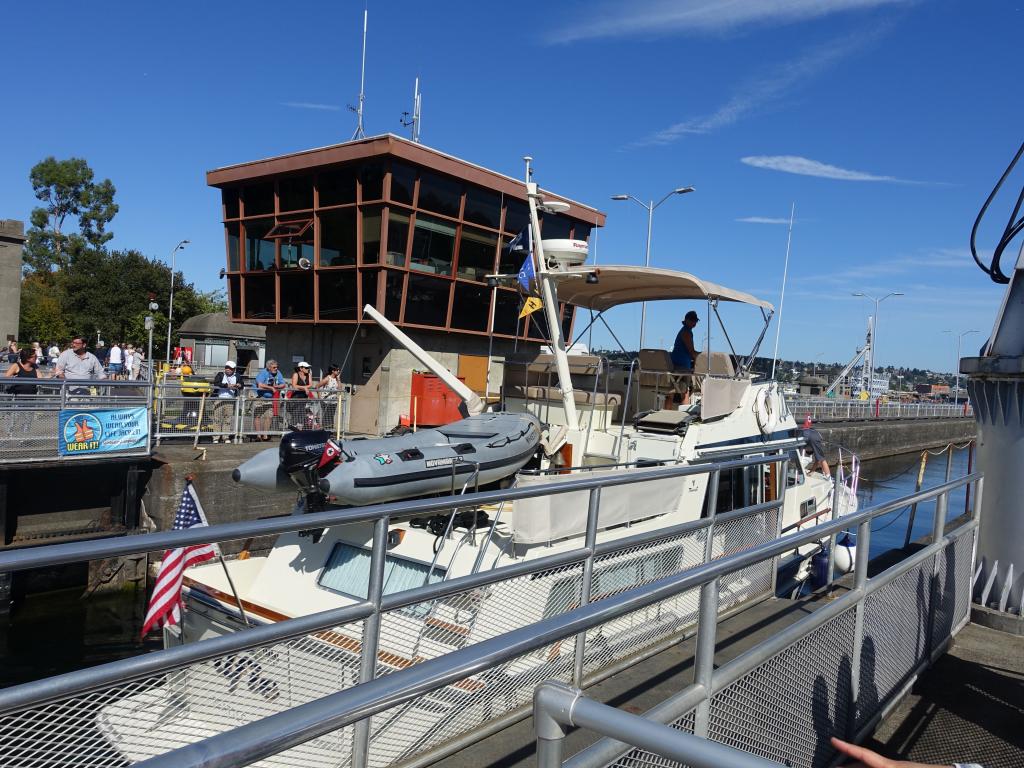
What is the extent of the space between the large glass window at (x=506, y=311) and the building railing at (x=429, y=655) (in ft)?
59.2

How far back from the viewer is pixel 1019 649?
229 inches

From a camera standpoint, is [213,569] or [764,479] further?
[764,479]

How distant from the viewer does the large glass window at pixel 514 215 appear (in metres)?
23.5

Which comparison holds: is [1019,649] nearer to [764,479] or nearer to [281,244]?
[764,479]

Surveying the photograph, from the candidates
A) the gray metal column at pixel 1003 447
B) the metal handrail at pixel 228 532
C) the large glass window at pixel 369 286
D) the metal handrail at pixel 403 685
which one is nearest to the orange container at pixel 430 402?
the large glass window at pixel 369 286

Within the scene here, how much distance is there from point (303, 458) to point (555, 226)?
19.0m

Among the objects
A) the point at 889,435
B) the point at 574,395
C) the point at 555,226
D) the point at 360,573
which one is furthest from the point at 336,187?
the point at 889,435

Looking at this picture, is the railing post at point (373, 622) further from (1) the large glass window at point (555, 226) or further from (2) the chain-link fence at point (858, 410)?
(2) the chain-link fence at point (858, 410)

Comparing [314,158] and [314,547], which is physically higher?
[314,158]

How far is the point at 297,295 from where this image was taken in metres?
23.0

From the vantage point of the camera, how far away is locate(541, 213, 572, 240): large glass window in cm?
2425

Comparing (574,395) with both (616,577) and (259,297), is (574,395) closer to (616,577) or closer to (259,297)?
(616,577)

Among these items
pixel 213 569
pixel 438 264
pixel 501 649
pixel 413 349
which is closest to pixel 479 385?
pixel 438 264

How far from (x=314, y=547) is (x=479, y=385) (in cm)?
1756
